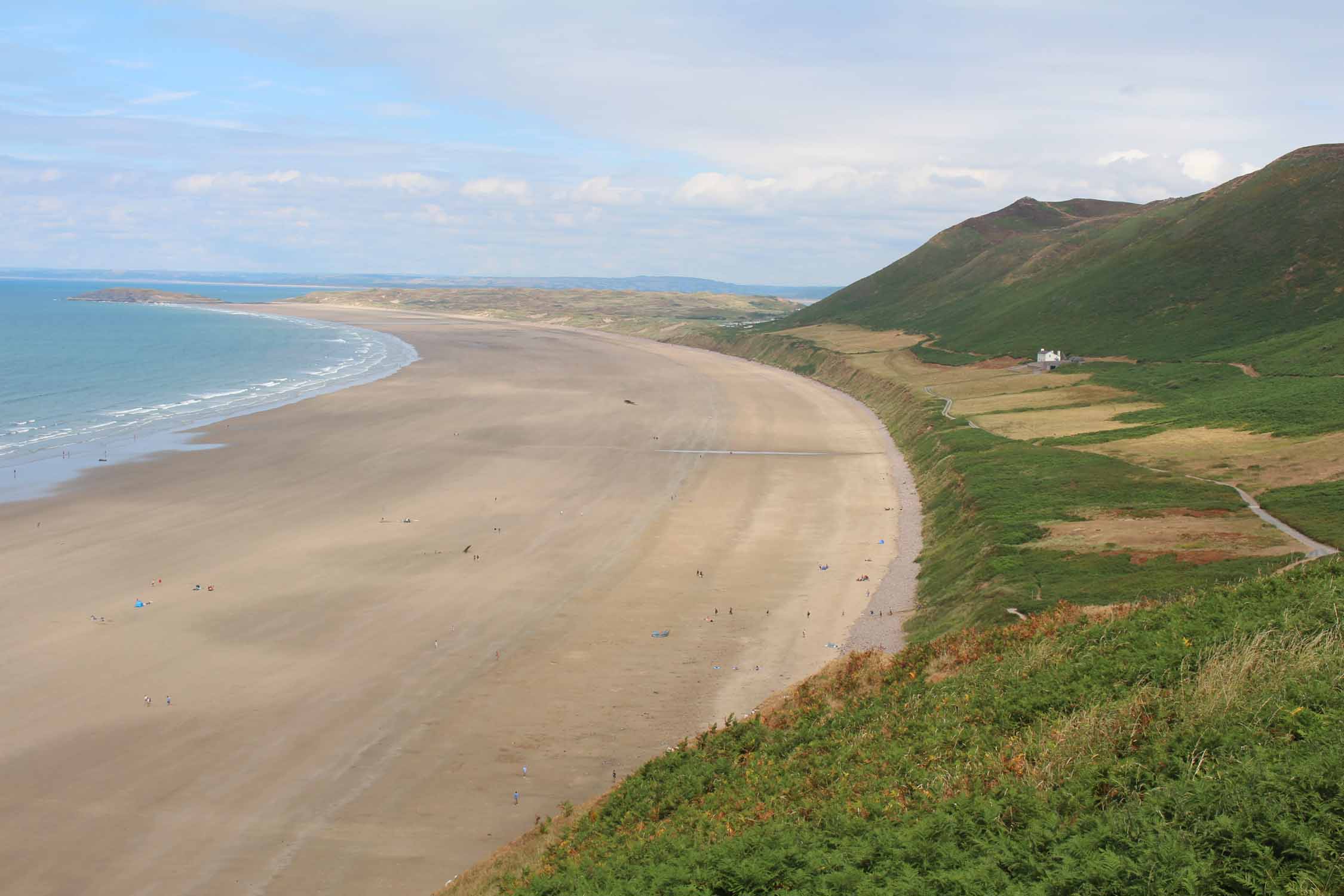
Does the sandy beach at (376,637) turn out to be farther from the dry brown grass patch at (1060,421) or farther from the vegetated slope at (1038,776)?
the dry brown grass patch at (1060,421)

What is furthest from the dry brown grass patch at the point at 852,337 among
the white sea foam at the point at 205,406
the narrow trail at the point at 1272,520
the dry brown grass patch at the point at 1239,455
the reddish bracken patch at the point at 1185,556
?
the reddish bracken patch at the point at 1185,556

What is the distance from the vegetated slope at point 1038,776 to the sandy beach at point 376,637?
5.33 meters

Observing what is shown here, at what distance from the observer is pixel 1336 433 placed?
48094 millimetres

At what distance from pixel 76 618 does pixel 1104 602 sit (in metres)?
34.8

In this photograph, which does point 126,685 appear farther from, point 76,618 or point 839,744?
point 839,744

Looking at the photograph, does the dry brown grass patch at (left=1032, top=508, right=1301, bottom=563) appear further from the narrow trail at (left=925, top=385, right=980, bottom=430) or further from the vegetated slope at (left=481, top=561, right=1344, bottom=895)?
the narrow trail at (left=925, top=385, right=980, bottom=430)

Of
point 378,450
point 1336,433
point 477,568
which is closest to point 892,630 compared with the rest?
point 477,568

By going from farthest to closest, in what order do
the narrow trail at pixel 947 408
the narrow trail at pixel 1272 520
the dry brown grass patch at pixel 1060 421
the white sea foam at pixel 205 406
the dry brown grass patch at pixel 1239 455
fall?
the white sea foam at pixel 205 406 < the narrow trail at pixel 947 408 < the dry brown grass patch at pixel 1060 421 < the dry brown grass patch at pixel 1239 455 < the narrow trail at pixel 1272 520

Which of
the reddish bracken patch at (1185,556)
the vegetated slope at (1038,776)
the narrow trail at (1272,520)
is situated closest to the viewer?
the vegetated slope at (1038,776)

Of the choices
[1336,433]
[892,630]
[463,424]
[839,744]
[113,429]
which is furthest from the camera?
[463,424]

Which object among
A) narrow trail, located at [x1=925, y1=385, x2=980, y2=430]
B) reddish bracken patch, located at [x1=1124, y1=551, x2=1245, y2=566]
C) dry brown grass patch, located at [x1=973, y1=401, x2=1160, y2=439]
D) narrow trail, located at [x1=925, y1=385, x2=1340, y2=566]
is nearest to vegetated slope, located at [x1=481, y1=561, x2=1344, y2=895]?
reddish bracken patch, located at [x1=1124, y1=551, x2=1245, y2=566]

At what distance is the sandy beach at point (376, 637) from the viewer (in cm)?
2323

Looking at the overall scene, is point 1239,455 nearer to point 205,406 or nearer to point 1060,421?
point 1060,421

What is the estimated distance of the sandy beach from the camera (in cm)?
2323
